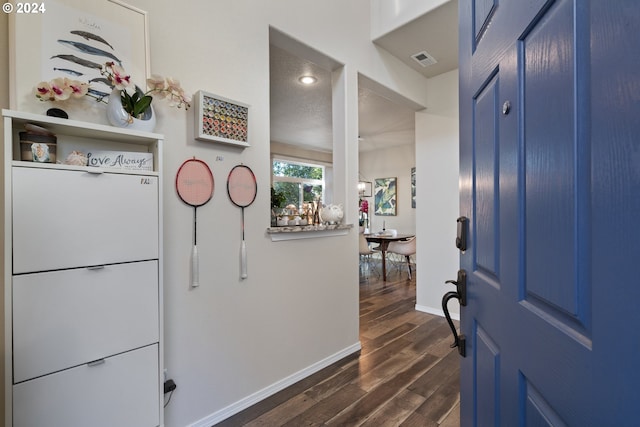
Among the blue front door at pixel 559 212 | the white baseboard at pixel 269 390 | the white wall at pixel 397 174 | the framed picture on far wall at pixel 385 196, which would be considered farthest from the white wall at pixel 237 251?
the framed picture on far wall at pixel 385 196

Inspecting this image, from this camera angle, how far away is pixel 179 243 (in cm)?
158

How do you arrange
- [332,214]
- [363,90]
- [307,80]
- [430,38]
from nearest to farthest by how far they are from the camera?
[332,214], [430,38], [307,80], [363,90]

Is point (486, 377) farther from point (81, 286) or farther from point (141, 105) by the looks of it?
point (141, 105)

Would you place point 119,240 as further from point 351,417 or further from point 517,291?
point 351,417

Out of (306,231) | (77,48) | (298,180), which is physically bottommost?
(306,231)

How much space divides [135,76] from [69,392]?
1.36m

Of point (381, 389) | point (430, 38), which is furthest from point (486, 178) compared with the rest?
point (430, 38)

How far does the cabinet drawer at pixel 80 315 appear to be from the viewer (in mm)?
1004

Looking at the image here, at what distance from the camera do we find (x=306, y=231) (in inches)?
85.4

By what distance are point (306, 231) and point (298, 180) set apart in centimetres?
525

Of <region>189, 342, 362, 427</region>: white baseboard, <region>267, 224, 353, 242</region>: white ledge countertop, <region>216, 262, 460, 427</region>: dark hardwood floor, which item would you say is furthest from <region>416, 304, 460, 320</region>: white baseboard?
<region>267, 224, 353, 242</region>: white ledge countertop

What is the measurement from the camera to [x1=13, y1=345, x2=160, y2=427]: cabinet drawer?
39.8 inches

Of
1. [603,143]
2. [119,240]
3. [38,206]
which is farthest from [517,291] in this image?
[38,206]

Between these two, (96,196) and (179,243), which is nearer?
(96,196)
